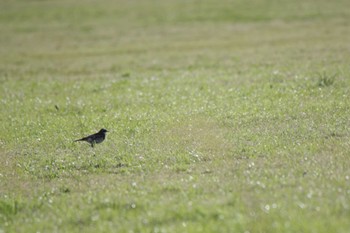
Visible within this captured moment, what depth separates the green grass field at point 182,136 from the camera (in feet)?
31.1

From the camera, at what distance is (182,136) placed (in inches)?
569

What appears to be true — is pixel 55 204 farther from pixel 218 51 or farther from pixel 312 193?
pixel 218 51

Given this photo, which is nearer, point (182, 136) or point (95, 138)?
point (95, 138)

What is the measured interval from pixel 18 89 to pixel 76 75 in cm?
366

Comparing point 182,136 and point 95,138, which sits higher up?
point 95,138

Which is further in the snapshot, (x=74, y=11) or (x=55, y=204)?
(x=74, y=11)

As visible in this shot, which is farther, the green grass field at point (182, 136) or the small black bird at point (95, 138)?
the small black bird at point (95, 138)

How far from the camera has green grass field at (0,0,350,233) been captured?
9484mm

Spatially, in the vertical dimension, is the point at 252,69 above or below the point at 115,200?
below

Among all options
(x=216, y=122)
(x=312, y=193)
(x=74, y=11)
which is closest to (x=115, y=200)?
(x=312, y=193)

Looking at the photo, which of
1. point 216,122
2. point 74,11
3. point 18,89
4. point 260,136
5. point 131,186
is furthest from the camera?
point 74,11

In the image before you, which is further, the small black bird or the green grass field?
the small black bird

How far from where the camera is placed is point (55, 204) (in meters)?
10.3

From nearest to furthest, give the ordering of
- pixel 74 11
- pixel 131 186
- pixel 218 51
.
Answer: pixel 131 186 < pixel 218 51 < pixel 74 11
